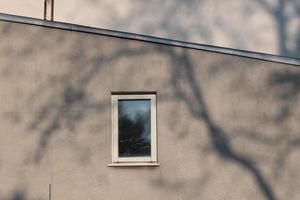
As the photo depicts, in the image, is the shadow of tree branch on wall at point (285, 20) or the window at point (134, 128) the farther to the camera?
the shadow of tree branch on wall at point (285, 20)

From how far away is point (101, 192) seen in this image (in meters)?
7.73

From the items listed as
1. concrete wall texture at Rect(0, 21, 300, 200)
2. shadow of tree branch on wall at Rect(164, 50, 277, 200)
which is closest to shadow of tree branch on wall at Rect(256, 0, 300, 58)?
concrete wall texture at Rect(0, 21, 300, 200)

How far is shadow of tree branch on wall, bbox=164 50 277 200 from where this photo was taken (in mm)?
7715

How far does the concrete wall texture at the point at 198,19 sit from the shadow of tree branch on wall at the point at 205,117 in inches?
228

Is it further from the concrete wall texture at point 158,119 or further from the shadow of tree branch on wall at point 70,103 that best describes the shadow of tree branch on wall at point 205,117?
the shadow of tree branch on wall at point 70,103

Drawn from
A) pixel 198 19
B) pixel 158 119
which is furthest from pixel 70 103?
pixel 198 19

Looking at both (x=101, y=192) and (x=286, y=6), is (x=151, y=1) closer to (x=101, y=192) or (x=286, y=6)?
(x=286, y=6)

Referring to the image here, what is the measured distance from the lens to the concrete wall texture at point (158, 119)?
774 centimetres

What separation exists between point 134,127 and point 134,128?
0.05 feet

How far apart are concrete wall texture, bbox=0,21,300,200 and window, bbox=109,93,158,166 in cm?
13

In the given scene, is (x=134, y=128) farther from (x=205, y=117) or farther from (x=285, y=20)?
(x=285, y=20)

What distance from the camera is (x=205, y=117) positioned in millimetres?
7902

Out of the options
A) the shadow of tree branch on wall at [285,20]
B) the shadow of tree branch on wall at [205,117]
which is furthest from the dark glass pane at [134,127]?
the shadow of tree branch on wall at [285,20]

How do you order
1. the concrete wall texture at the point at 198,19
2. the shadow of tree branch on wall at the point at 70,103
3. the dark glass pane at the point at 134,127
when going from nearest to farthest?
the shadow of tree branch on wall at the point at 70,103 < the dark glass pane at the point at 134,127 < the concrete wall texture at the point at 198,19
